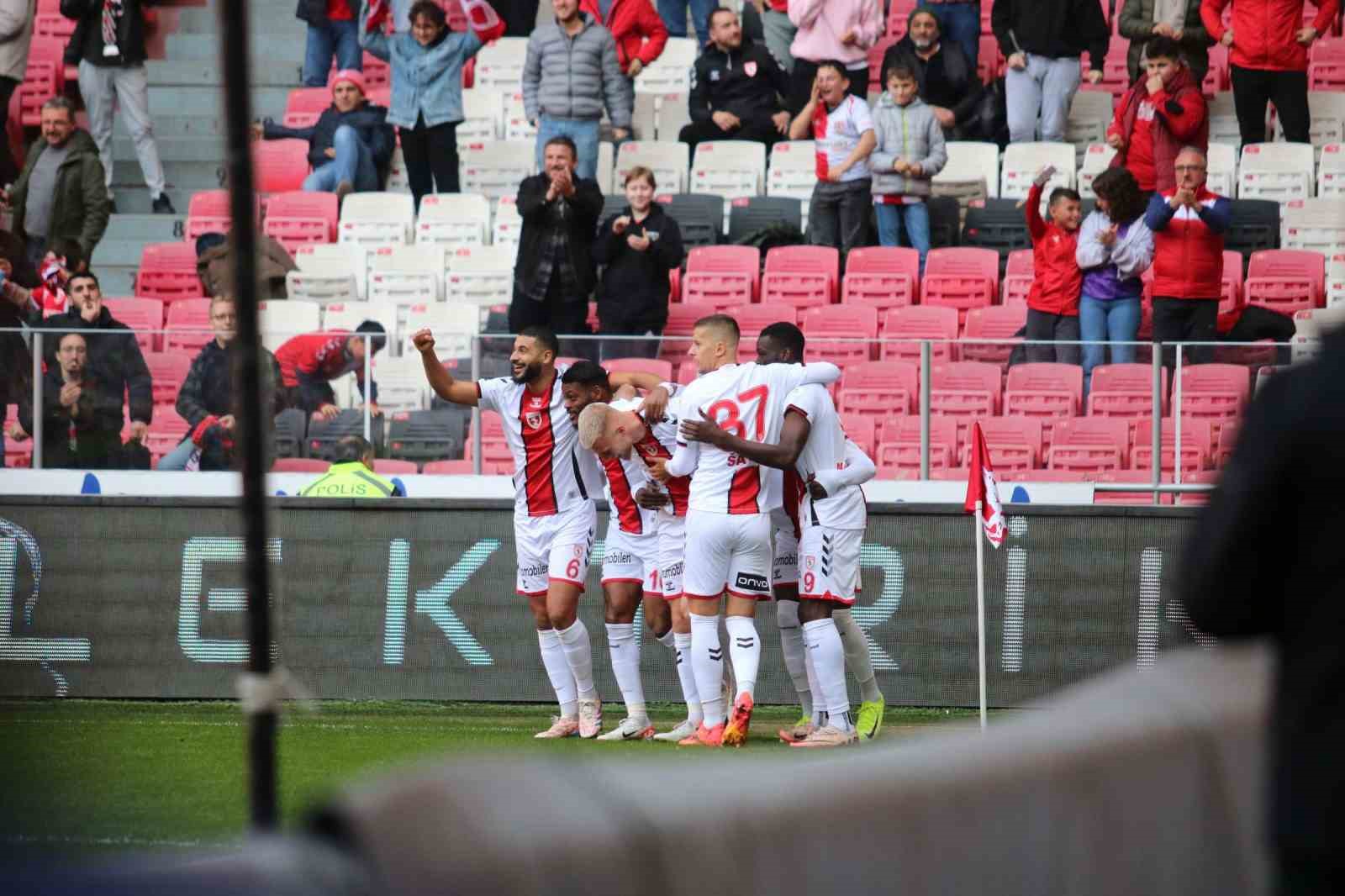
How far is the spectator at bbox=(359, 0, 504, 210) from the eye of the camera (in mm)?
18641

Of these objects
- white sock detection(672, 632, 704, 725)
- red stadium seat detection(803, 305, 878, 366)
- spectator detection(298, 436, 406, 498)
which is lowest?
white sock detection(672, 632, 704, 725)

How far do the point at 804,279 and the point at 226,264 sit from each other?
492 cm

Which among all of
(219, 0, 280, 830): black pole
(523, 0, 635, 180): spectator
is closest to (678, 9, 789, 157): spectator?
(523, 0, 635, 180): spectator

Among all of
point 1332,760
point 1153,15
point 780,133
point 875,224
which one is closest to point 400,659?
point 875,224

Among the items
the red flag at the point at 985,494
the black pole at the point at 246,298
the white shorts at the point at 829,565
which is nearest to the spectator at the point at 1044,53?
the red flag at the point at 985,494

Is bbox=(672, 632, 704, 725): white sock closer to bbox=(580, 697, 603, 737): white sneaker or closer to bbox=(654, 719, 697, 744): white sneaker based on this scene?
bbox=(654, 719, 697, 744): white sneaker

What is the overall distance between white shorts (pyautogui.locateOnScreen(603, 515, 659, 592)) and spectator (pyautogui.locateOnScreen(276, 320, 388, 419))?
232 centimetres

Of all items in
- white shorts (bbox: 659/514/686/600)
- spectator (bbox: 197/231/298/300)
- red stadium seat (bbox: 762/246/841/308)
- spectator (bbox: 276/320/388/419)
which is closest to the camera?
white shorts (bbox: 659/514/686/600)

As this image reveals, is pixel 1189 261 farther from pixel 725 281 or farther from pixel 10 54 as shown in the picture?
pixel 10 54

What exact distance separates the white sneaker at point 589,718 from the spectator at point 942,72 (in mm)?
8001

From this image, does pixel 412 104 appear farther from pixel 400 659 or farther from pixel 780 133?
pixel 400 659

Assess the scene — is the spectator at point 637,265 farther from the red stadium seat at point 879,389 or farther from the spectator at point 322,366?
the spectator at point 322,366

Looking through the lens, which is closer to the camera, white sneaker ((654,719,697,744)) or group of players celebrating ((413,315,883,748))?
group of players celebrating ((413,315,883,748))

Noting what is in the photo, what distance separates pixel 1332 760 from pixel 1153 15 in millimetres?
17240
